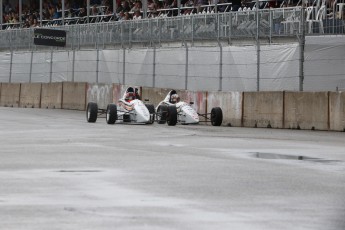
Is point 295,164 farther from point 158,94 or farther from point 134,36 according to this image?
point 134,36

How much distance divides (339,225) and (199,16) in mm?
26616

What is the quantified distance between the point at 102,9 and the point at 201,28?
15465 mm

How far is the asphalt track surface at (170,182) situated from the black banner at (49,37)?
20251 mm

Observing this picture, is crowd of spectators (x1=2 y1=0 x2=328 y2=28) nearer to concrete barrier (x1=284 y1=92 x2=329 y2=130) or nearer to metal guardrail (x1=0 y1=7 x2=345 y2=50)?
metal guardrail (x1=0 y1=7 x2=345 y2=50)

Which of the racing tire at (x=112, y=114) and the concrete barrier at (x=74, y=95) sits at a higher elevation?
the concrete barrier at (x=74, y=95)

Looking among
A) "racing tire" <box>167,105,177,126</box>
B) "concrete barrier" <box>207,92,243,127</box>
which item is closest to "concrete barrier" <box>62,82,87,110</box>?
"concrete barrier" <box>207,92,243,127</box>

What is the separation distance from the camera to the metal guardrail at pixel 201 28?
102 ft

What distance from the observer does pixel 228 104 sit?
32.0m

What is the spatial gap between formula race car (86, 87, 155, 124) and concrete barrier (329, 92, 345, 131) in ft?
17.0

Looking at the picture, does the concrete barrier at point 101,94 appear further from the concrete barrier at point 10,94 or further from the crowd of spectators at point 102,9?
the concrete barrier at point 10,94

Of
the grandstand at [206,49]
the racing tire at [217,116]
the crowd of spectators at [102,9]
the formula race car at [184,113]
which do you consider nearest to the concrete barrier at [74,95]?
the grandstand at [206,49]

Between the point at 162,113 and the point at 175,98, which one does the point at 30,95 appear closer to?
the point at 175,98

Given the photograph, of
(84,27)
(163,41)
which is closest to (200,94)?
(163,41)

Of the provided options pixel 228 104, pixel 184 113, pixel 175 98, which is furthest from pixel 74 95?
pixel 184 113
